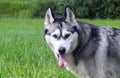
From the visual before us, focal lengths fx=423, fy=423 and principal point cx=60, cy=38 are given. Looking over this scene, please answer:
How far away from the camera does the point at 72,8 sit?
39.8 meters

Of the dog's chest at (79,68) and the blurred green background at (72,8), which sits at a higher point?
the dog's chest at (79,68)

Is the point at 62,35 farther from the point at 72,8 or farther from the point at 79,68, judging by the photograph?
the point at 72,8

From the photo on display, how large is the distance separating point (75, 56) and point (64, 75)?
3.20ft

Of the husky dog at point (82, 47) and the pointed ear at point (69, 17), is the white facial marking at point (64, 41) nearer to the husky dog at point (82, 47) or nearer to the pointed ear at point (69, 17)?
the husky dog at point (82, 47)

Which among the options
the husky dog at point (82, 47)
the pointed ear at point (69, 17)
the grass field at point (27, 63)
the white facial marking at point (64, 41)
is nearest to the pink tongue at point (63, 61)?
the husky dog at point (82, 47)

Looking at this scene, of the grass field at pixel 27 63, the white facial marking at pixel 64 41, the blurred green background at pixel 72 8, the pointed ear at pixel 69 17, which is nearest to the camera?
the white facial marking at pixel 64 41

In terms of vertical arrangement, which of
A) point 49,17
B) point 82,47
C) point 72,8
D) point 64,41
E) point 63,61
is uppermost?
Result: point 49,17

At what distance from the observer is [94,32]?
5867 mm

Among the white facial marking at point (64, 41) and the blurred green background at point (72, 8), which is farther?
the blurred green background at point (72, 8)

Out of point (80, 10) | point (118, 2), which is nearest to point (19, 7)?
point (80, 10)

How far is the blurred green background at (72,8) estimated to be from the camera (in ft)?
134

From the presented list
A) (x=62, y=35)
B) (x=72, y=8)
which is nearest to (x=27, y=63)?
(x=62, y=35)

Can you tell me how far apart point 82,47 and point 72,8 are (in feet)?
112

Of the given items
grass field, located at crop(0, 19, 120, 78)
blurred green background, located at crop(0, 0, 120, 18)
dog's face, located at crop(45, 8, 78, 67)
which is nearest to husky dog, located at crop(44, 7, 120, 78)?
dog's face, located at crop(45, 8, 78, 67)
